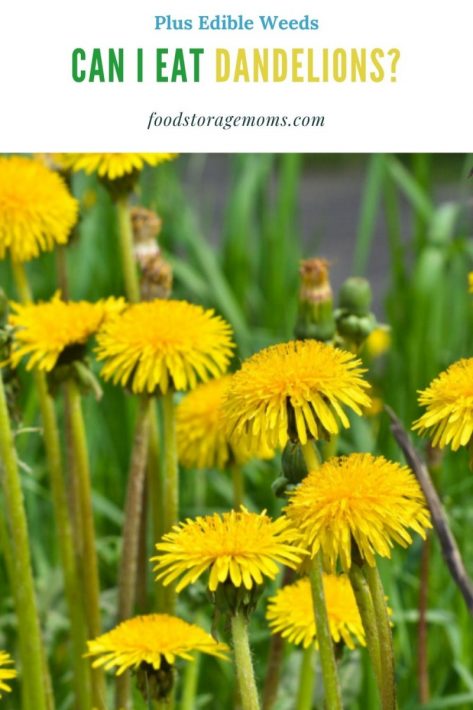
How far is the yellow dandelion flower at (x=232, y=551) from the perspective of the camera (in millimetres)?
940

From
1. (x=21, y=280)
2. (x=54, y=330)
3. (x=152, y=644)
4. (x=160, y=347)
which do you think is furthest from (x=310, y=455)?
(x=21, y=280)

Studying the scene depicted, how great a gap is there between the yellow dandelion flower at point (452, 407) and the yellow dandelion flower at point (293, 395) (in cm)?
5

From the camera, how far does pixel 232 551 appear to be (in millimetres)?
955

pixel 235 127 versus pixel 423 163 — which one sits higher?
pixel 423 163

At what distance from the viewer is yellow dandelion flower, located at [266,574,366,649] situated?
1.23 metres

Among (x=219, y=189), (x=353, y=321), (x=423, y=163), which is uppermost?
(x=219, y=189)

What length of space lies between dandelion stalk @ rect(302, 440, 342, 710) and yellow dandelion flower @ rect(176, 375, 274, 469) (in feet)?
1.62

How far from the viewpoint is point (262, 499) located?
2.37 m

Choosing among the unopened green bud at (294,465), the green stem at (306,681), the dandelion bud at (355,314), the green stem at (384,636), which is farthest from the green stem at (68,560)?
the green stem at (384,636)

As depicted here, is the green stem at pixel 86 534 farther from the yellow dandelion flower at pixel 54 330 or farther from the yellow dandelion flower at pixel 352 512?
the yellow dandelion flower at pixel 352 512

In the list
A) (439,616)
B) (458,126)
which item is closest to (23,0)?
(458,126)

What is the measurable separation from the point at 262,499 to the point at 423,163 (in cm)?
109

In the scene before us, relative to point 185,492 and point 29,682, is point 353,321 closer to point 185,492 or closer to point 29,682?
point 29,682

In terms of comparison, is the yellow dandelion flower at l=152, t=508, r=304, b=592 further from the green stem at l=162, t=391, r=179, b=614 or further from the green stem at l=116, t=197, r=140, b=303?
the green stem at l=116, t=197, r=140, b=303
